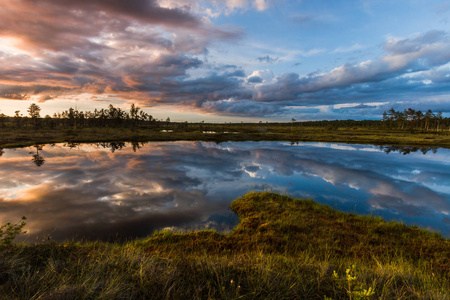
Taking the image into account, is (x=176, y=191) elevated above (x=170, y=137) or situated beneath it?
situated beneath

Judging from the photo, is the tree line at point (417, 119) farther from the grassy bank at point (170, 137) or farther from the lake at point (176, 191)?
the lake at point (176, 191)

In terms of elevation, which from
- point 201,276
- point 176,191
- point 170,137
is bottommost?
point 176,191

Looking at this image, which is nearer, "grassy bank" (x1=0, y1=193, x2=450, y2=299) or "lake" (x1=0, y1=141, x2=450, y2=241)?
"grassy bank" (x1=0, y1=193, x2=450, y2=299)

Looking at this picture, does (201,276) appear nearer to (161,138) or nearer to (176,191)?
(176,191)

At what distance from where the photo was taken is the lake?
44.4 ft

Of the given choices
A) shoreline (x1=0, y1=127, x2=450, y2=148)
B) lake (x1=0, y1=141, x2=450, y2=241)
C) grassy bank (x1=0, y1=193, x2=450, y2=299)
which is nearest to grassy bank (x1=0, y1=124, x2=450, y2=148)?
shoreline (x1=0, y1=127, x2=450, y2=148)

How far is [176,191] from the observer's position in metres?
19.9

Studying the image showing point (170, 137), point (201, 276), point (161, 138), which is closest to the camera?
point (201, 276)

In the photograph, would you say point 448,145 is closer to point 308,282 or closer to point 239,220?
point 239,220

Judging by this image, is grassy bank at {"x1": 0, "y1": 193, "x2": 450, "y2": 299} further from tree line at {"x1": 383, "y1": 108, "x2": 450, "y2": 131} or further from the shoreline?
tree line at {"x1": 383, "y1": 108, "x2": 450, "y2": 131}

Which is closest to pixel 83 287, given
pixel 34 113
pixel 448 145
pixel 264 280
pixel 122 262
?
pixel 122 262

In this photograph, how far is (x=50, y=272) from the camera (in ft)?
14.9

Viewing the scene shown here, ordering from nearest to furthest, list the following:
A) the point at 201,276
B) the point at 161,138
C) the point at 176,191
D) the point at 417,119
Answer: the point at 201,276 < the point at 176,191 < the point at 161,138 < the point at 417,119

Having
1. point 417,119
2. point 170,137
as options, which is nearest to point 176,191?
point 170,137
